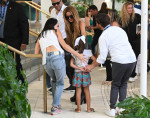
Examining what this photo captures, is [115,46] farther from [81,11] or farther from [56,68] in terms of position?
[81,11]

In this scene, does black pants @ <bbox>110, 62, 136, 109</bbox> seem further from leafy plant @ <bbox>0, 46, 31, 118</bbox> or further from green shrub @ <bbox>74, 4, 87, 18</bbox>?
green shrub @ <bbox>74, 4, 87, 18</bbox>

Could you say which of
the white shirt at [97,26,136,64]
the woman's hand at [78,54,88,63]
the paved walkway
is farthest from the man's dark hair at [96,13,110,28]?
the paved walkway

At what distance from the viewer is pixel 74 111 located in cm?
615

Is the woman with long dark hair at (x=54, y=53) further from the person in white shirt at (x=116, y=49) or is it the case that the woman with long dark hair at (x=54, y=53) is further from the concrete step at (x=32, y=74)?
the concrete step at (x=32, y=74)

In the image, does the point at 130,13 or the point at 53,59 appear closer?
the point at 53,59

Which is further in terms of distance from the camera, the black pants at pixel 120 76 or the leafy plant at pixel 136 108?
the black pants at pixel 120 76

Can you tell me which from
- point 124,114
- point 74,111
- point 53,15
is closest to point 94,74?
point 53,15

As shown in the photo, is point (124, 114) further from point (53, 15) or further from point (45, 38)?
point (53, 15)

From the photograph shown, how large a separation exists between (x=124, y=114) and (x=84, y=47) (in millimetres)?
3437

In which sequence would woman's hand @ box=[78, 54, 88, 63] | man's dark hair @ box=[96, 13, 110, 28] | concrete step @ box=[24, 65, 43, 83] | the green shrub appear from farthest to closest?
the green shrub < concrete step @ box=[24, 65, 43, 83] < woman's hand @ box=[78, 54, 88, 63] < man's dark hair @ box=[96, 13, 110, 28]

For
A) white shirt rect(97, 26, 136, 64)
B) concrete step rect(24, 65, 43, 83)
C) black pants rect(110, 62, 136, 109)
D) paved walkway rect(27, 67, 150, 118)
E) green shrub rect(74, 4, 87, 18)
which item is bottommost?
paved walkway rect(27, 67, 150, 118)

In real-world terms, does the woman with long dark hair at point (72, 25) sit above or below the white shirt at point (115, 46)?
above

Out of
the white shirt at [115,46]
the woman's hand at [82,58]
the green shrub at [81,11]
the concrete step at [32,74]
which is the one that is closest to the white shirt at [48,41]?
the woman's hand at [82,58]

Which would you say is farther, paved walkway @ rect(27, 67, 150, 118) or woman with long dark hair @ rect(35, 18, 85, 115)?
paved walkway @ rect(27, 67, 150, 118)
